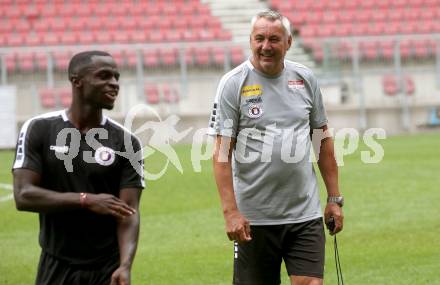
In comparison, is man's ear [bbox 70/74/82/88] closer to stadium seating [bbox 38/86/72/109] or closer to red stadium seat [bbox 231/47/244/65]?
stadium seating [bbox 38/86/72/109]

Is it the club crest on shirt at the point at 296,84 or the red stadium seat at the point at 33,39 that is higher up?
Answer: the club crest on shirt at the point at 296,84

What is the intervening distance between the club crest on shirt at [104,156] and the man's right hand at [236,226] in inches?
44.5

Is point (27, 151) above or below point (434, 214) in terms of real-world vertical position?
above

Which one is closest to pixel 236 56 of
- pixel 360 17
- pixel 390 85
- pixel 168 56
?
pixel 168 56

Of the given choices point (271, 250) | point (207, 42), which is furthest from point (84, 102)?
point (207, 42)

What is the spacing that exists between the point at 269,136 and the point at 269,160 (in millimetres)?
150

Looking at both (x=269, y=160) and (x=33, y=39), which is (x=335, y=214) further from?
(x=33, y=39)

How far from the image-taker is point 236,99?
6.39 metres

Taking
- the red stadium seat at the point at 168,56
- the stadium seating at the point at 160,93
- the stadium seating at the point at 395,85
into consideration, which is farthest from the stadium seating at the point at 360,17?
the stadium seating at the point at 160,93

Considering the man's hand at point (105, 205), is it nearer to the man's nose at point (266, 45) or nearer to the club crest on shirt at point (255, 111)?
the club crest on shirt at point (255, 111)

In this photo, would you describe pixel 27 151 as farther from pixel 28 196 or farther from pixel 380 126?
pixel 380 126

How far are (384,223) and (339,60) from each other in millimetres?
14679

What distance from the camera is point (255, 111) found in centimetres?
641

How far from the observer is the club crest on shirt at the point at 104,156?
5.36m
